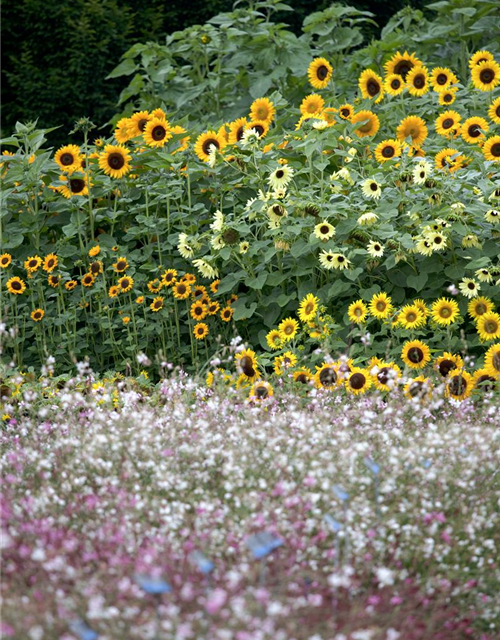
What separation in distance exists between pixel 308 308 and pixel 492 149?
145 centimetres

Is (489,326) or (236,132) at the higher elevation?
(236,132)

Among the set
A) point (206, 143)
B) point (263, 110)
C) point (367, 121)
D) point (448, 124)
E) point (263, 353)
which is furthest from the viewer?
point (263, 110)

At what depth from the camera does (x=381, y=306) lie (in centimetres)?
436

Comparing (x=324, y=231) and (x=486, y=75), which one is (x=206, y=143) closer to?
(x=324, y=231)

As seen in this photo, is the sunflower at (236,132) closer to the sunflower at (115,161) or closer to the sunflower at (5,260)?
the sunflower at (115,161)

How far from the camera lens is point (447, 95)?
5754 millimetres

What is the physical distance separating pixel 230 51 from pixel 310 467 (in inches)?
187

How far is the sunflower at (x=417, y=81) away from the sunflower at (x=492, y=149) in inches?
→ 36.5

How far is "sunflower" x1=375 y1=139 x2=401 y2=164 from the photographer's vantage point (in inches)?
194

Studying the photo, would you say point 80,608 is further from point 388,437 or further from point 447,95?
point 447,95

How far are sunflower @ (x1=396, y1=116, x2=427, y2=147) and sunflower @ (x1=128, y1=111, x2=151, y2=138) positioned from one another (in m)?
1.50

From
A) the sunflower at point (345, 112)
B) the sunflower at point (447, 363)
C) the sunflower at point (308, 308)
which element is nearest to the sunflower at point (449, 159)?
the sunflower at point (345, 112)

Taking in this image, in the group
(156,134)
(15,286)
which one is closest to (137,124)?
(156,134)

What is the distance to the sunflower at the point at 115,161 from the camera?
5.17 metres
